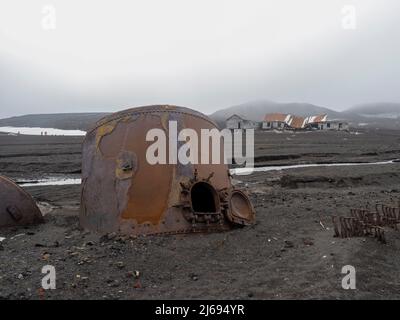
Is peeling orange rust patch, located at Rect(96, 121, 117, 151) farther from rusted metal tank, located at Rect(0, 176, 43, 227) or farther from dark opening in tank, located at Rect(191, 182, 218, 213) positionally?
rusted metal tank, located at Rect(0, 176, 43, 227)

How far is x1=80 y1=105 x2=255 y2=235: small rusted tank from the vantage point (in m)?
7.33

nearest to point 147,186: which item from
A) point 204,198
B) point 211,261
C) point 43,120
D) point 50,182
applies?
point 204,198

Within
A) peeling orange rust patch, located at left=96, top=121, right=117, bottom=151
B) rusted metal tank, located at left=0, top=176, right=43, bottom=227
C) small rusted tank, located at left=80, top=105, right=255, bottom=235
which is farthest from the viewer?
rusted metal tank, located at left=0, top=176, right=43, bottom=227

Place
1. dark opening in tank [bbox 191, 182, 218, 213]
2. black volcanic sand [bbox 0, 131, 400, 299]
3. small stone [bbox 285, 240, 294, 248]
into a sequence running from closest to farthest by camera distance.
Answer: black volcanic sand [bbox 0, 131, 400, 299]
small stone [bbox 285, 240, 294, 248]
dark opening in tank [bbox 191, 182, 218, 213]

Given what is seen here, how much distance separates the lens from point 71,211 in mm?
11258

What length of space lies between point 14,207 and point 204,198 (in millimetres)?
3955

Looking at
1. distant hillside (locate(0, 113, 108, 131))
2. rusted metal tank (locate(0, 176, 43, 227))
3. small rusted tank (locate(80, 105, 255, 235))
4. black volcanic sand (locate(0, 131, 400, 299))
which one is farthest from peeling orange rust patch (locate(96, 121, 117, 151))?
distant hillside (locate(0, 113, 108, 131))

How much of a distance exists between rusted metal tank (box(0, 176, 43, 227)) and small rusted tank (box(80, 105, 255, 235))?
72.2 inches

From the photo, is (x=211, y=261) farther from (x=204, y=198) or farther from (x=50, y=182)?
(x=50, y=182)

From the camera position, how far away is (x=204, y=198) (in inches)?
326

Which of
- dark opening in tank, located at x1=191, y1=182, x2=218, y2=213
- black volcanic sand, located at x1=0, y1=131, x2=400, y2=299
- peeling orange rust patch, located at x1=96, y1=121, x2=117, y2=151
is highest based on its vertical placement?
peeling orange rust patch, located at x1=96, y1=121, x2=117, y2=151

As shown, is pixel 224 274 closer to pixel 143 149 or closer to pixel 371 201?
pixel 143 149

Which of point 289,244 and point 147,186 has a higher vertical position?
point 147,186

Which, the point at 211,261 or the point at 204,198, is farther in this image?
the point at 204,198
